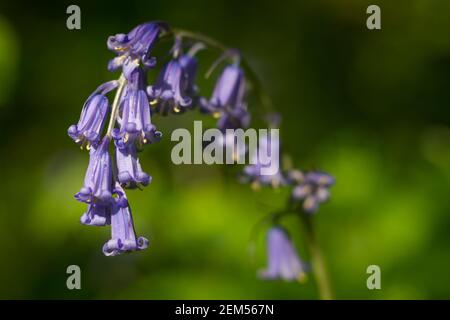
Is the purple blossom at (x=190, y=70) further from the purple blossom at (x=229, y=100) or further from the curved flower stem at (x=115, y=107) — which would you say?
the curved flower stem at (x=115, y=107)

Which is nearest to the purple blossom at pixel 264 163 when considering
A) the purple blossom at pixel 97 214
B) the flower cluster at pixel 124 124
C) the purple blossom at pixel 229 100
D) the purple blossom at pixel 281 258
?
the purple blossom at pixel 229 100

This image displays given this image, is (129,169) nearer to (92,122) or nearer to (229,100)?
(92,122)

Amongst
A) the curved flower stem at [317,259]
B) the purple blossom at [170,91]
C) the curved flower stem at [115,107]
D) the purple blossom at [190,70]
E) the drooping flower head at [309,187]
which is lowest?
the curved flower stem at [317,259]

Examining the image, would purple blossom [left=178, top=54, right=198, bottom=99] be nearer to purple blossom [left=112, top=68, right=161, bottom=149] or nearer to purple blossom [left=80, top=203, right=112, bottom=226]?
purple blossom [left=112, top=68, right=161, bottom=149]

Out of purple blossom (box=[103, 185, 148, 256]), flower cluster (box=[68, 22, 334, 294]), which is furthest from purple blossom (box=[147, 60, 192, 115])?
purple blossom (box=[103, 185, 148, 256])
